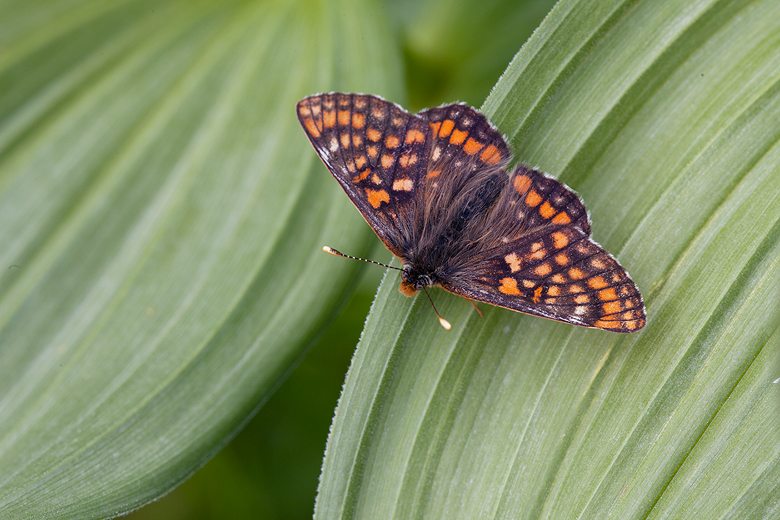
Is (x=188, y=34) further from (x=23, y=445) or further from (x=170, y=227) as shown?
(x=23, y=445)

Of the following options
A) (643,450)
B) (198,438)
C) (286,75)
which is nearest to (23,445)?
(198,438)

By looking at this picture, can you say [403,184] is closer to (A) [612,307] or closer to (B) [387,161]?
(B) [387,161]

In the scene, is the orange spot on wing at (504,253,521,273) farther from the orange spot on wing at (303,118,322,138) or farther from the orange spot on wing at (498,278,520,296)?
the orange spot on wing at (303,118,322,138)

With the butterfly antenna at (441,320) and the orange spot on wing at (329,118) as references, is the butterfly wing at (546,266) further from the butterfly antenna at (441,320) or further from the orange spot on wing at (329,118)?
the orange spot on wing at (329,118)

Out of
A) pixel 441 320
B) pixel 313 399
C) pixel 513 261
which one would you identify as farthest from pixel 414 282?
pixel 313 399

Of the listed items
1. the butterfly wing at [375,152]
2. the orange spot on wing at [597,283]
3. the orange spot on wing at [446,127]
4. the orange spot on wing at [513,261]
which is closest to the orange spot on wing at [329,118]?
the butterfly wing at [375,152]

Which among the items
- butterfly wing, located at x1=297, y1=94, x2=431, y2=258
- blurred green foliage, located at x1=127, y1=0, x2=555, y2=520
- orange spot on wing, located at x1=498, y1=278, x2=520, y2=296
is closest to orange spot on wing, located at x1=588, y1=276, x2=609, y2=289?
orange spot on wing, located at x1=498, y1=278, x2=520, y2=296
